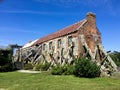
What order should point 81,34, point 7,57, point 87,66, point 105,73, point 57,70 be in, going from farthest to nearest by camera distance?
point 7,57 < point 81,34 < point 57,70 < point 105,73 < point 87,66

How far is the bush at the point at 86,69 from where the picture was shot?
1861 centimetres

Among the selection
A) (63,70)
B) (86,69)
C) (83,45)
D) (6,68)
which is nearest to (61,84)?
(86,69)

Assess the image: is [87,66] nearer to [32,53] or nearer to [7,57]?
[7,57]

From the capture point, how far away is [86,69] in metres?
18.5

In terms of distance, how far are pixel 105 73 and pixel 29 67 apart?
55.7 feet

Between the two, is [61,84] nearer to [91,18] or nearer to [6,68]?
[91,18]

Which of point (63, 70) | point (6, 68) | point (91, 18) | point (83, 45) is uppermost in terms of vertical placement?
point (91, 18)

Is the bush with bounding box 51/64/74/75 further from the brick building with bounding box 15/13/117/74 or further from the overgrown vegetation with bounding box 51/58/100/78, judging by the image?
the brick building with bounding box 15/13/117/74

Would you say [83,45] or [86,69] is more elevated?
[83,45]

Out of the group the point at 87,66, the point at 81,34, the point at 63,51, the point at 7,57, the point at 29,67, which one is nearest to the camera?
the point at 87,66

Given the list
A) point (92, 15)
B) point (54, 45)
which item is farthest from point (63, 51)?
point (92, 15)

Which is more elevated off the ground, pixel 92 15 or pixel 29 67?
pixel 92 15

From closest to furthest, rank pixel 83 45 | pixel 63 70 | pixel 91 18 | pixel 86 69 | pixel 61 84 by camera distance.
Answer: pixel 61 84
pixel 86 69
pixel 63 70
pixel 83 45
pixel 91 18

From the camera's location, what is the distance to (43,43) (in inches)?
1475
